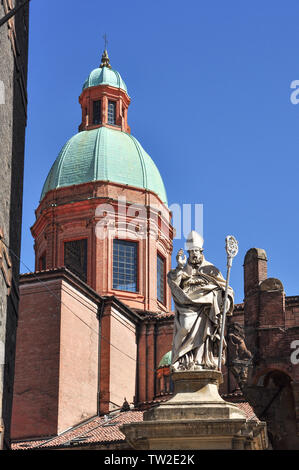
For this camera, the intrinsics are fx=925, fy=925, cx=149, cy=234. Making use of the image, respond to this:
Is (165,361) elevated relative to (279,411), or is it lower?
elevated

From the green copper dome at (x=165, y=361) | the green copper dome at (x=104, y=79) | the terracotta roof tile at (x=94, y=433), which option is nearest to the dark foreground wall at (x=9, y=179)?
the terracotta roof tile at (x=94, y=433)

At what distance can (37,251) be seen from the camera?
48.9 m

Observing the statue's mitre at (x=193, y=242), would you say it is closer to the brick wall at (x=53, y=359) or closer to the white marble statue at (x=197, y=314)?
the white marble statue at (x=197, y=314)

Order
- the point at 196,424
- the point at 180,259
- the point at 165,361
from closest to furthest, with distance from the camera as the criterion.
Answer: the point at 196,424 < the point at 180,259 < the point at 165,361

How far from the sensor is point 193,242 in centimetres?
1293

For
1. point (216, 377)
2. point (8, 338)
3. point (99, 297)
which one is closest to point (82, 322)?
point (99, 297)

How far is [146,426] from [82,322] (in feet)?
97.9

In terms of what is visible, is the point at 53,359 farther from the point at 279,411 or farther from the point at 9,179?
the point at 9,179

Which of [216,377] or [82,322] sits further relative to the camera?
[82,322]

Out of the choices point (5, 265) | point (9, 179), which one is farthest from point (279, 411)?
point (9, 179)

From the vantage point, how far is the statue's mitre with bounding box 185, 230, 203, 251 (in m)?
12.9

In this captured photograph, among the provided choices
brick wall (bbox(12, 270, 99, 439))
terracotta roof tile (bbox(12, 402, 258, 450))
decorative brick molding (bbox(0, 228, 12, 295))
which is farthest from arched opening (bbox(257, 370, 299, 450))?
brick wall (bbox(12, 270, 99, 439))

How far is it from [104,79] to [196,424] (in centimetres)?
4157
